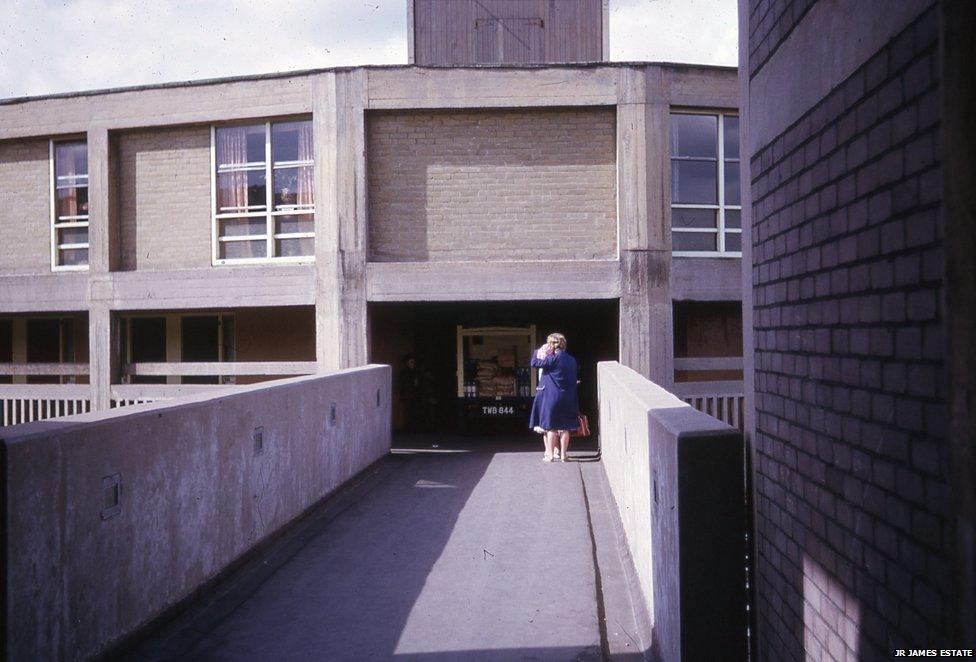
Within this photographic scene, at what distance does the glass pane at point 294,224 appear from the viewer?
46.8ft

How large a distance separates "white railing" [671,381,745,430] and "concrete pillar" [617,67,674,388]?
34.2 inches

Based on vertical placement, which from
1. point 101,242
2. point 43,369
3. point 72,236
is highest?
point 72,236

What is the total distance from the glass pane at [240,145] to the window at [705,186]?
7143mm

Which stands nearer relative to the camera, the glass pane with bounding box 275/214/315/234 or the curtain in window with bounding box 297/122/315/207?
the curtain in window with bounding box 297/122/315/207

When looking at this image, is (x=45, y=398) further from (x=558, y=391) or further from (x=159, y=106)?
(x=558, y=391)

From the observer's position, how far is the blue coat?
11664mm

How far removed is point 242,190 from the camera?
14.4 m

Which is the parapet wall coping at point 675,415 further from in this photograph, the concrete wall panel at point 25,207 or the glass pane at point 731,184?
the concrete wall panel at point 25,207

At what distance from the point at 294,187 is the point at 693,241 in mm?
6982

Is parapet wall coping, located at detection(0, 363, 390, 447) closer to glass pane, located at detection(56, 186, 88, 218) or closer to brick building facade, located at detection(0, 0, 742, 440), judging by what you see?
brick building facade, located at detection(0, 0, 742, 440)

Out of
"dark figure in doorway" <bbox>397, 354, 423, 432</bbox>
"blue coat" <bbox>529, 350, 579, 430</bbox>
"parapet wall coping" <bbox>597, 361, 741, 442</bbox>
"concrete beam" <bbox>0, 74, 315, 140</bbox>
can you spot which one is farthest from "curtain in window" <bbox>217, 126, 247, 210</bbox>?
"parapet wall coping" <bbox>597, 361, 741, 442</bbox>

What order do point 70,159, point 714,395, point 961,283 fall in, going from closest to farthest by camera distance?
1. point 961,283
2. point 714,395
3. point 70,159

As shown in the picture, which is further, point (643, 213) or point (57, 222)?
point (57, 222)

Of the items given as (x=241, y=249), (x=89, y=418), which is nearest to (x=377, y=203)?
(x=241, y=249)
